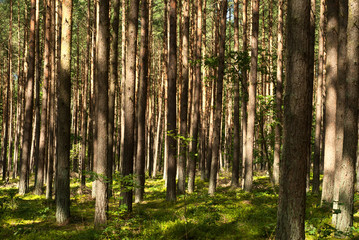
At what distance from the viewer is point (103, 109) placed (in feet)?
27.8

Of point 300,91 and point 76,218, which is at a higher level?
point 300,91

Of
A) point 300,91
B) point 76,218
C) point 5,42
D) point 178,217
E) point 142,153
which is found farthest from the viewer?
point 5,42

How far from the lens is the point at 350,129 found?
7379 mm

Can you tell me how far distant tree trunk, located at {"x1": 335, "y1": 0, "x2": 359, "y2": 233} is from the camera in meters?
7.32

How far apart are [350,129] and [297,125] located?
11.8 feet

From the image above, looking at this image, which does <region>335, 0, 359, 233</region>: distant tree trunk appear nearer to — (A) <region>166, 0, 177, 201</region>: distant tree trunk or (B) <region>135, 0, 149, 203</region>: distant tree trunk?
(A) <region>166, 0, 177, 201</region>: distant tree trunk

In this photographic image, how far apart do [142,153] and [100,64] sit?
580 centimetres

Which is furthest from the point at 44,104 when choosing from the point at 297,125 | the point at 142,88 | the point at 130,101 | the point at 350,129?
the point at 297,125

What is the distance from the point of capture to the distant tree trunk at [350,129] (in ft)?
24.0

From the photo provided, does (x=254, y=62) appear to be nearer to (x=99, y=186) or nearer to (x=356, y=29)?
(x=356, y=29)

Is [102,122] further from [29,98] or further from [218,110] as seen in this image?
[29,98]

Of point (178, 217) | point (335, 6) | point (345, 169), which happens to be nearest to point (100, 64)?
point (178, 217)

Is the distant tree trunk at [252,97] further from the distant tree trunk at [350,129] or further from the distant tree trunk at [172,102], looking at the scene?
the distant tree trunk at [350,129]

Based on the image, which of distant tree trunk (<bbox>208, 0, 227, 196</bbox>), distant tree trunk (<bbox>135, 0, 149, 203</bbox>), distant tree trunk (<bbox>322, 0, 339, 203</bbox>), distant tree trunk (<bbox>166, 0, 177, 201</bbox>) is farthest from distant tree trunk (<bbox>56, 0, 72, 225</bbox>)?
distant tree trunk (<bbox>322, 0, 339, 203</bbox>)
